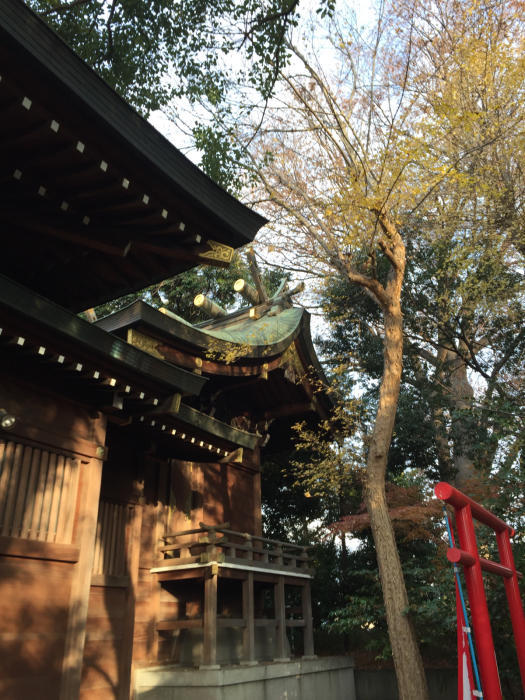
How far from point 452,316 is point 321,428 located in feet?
15.0

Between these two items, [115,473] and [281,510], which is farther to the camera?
[281,510]

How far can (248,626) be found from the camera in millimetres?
8922

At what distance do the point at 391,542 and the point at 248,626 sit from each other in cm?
275

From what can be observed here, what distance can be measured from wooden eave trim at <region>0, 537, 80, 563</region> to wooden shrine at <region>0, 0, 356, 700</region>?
0.05 ft

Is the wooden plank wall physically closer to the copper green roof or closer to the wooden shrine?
the wooden shrine

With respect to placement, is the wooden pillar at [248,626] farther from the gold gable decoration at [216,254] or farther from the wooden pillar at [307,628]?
the gold gable decoration at [216,254]

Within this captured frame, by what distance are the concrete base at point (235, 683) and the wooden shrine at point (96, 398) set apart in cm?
21

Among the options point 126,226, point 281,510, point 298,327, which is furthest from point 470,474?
point 126,226

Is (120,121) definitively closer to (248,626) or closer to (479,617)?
(479,617)

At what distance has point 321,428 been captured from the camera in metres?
13.6

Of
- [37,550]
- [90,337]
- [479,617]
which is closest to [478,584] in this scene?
[479,617]

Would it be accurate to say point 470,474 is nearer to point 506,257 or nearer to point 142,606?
point 506,257

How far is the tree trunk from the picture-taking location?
8109 millimetres

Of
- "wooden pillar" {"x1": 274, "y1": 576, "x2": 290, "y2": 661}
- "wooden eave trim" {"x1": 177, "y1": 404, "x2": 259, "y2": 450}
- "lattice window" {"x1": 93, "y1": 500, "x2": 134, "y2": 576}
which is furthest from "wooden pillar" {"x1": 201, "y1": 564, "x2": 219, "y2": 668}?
"wooden eave trim" {"x1": 177, "y1": 404, "x2": 259, "y2": 450}
